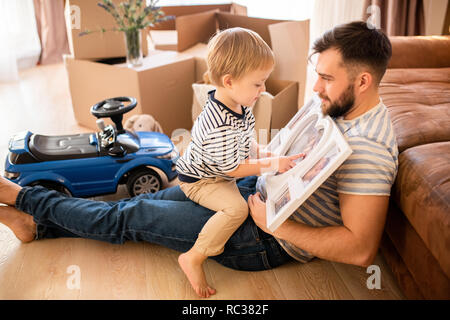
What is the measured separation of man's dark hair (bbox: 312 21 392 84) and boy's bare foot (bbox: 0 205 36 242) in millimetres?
1178

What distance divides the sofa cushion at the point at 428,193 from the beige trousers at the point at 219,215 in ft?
1.51

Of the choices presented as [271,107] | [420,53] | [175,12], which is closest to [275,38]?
[271,107]

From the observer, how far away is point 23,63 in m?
3.54

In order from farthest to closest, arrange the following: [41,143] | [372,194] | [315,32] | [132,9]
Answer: [315,32], [132,9], [41,143], [372,194]

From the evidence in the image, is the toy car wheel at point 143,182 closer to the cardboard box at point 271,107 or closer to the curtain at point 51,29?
the cardboard box at point 271,107

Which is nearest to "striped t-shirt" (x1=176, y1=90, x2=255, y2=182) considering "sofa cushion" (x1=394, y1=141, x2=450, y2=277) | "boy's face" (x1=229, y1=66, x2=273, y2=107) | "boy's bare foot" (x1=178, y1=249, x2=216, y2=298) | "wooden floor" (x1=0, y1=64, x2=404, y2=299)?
"boy's face" (x1=229, y1=66, x2=273, y2=107)

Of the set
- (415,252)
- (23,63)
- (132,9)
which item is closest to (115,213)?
(415,252)

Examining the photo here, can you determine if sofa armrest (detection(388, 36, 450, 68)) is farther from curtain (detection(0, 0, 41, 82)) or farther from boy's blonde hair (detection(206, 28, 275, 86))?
curtain (detection(0, 0, 41, 82))

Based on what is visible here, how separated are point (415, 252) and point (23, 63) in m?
3.49

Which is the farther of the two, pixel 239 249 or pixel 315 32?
pixel 315 32

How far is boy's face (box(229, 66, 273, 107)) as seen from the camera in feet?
3.91

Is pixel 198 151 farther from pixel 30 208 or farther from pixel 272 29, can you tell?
pixel 272 29

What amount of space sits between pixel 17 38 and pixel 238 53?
2961mm

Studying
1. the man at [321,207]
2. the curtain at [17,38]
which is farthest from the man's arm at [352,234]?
the curtain at [17,38]
